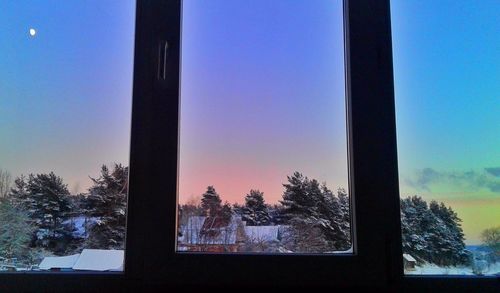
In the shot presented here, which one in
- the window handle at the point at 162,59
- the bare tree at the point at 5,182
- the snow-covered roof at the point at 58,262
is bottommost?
the snow-covered roof at the point at 58,262

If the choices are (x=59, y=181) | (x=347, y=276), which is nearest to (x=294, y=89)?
(x=347, y=276)

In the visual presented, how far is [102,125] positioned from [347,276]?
95 centimetres

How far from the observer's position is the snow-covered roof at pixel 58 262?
4.65 feet

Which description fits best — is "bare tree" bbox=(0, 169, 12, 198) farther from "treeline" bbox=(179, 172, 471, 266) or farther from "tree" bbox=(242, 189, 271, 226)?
"tree" bbox=(242, 189, 271, 226)

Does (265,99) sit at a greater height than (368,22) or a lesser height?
lesser

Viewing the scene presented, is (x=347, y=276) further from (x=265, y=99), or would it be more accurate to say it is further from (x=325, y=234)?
(x=265, y=99)

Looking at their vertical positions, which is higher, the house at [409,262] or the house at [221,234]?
the house at [221,234]

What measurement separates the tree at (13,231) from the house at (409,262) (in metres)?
1.21

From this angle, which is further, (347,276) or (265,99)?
(265,99)

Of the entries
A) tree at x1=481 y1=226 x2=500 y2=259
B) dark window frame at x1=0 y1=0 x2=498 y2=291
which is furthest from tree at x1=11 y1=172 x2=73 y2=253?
tree at x1=481 y1=226 x2=500 y2=259

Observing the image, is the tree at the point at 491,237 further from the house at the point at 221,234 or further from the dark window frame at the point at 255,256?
the house at the point at 221,234

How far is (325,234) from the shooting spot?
1404 millimetres

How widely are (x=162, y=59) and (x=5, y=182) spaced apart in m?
0.67

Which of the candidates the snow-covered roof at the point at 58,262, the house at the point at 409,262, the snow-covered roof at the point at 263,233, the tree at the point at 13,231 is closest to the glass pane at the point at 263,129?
the snow-covered roof at the point at 263,233
